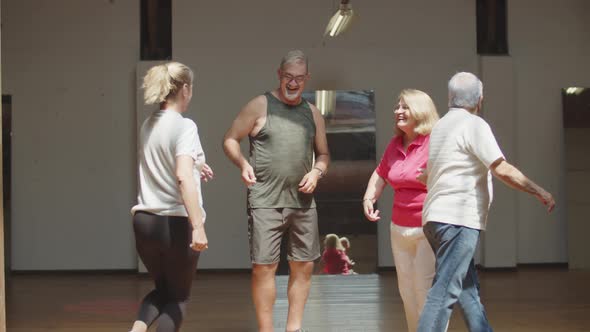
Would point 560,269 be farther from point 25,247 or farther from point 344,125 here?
point 25,247

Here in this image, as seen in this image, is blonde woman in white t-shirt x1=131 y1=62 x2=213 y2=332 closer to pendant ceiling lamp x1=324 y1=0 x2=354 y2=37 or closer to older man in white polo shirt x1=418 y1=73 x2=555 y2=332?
older man in white polo shirt x1=418 y1=73 x2=555 y2=332

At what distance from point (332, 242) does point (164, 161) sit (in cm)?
571

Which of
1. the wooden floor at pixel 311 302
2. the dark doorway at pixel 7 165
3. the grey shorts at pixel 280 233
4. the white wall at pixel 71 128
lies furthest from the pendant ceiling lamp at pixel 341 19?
the dark doorway at pixel 7 165

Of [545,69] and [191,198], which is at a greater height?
[545,69]

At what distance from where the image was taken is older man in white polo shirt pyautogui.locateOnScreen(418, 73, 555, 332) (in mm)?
3881

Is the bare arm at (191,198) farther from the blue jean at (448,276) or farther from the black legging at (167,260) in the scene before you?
the blue jean at (448,276)

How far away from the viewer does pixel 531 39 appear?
31.3 ft

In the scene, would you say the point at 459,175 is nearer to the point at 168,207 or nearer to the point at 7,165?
the point at 168,207

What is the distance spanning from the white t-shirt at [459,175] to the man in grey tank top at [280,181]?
41.9 inches

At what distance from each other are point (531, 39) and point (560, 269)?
2.48 meters

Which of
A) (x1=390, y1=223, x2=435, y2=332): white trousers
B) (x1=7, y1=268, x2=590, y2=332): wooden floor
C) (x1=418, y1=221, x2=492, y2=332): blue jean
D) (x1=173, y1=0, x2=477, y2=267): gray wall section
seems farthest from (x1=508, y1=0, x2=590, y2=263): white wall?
(x1=418, y1=221, x2=492, y2=332): blue jean

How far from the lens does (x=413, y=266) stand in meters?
4.30

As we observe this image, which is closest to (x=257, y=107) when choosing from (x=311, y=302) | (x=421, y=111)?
(x=421, y=111)

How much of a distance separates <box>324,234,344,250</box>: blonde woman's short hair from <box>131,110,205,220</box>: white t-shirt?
554cm
